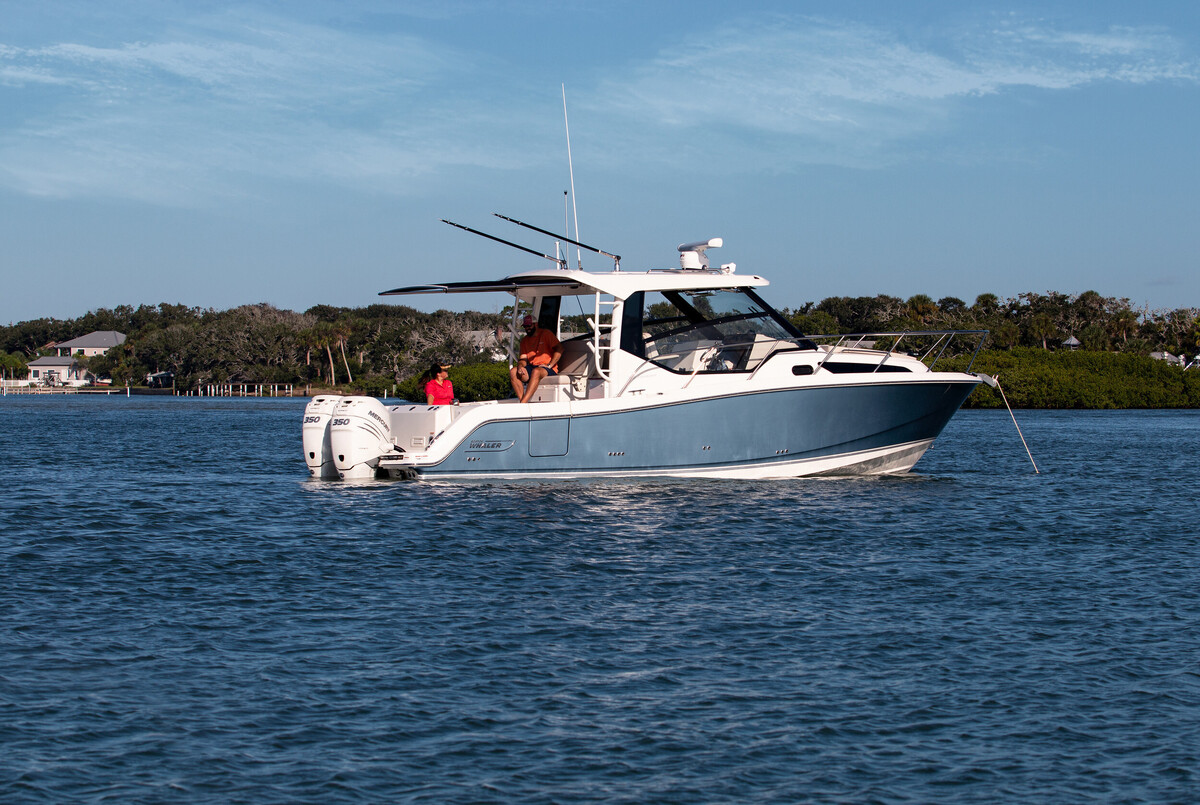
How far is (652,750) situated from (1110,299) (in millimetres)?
100122

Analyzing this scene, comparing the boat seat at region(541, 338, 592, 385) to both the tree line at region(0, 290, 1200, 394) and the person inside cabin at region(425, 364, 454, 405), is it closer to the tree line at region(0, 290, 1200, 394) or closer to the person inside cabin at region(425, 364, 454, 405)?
the person inside cabin at region(425, 364, 454, 405)

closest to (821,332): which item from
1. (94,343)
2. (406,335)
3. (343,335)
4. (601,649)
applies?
(406,335)

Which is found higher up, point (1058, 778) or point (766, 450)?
point (766, 450)

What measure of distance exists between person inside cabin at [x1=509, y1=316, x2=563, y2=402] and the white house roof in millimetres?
160346

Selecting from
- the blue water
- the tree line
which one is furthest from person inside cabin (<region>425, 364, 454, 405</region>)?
the tree line

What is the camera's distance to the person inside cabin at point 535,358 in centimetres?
1833

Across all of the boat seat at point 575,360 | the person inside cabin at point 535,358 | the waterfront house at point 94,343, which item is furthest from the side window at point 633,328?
the waterfront house at point 94,343

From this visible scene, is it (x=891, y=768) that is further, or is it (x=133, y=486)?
(x=133, y=486)

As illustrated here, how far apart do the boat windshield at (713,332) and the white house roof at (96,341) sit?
162 meters

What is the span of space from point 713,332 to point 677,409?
1.56 m

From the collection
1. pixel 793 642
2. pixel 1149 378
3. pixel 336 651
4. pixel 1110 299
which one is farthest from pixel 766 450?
pixel 1110 299

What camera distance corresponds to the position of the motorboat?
17.0 metres

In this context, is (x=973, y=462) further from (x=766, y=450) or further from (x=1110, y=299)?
(x=1110, y=299)

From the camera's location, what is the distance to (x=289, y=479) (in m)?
21.2
